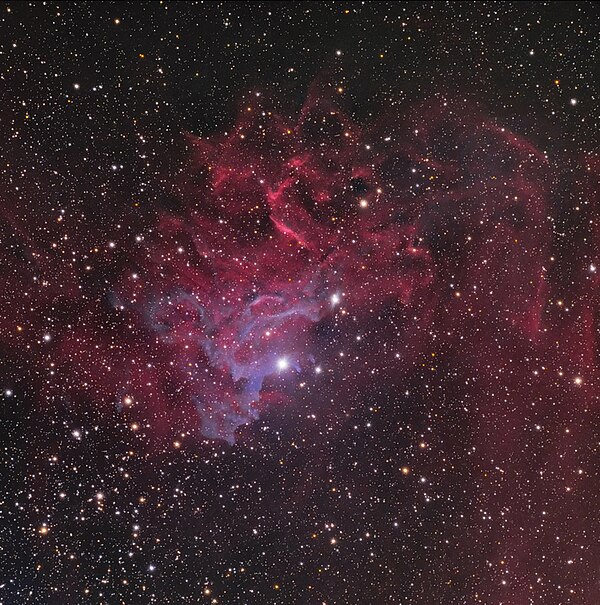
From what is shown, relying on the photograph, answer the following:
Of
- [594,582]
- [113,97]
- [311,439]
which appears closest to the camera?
[113,97]

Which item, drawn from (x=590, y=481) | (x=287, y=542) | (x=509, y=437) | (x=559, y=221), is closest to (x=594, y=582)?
(x=590, y=481)

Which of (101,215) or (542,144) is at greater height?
(542,144)

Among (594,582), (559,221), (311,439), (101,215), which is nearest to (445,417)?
(311,439)

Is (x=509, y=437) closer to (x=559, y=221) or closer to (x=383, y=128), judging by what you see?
(x=559, y=221)

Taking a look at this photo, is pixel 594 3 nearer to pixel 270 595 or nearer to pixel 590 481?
pixel 590 481

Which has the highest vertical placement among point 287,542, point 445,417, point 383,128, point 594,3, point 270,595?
point 594,3

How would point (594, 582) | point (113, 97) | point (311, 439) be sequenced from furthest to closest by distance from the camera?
point (594, 582)
point (311, 439)
point (113, 97)

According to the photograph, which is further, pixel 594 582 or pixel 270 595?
pixel 594 582
